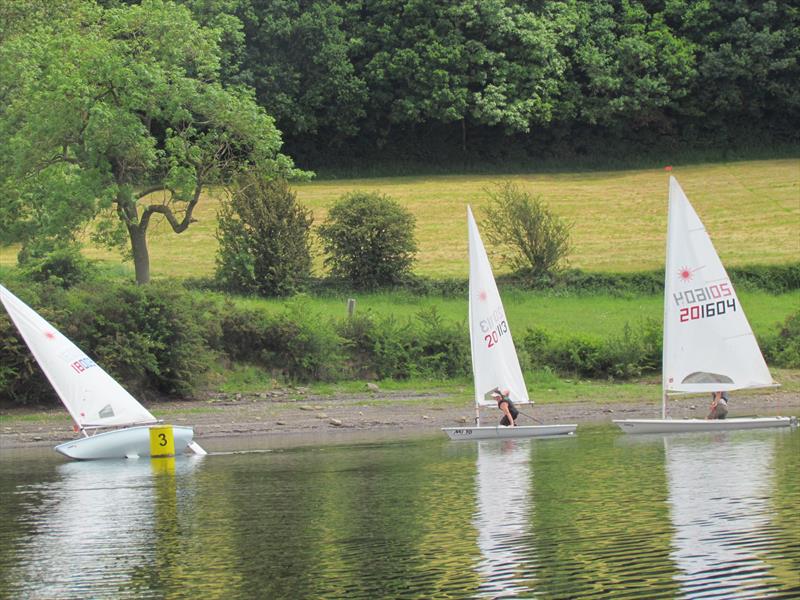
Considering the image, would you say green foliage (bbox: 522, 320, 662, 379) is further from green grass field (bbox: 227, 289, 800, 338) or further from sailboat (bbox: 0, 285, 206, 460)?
sailboat (bbox: 0, 285, 206, 460)

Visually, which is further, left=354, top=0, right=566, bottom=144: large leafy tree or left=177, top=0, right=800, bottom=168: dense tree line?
left=177, top=0, right=800, bottom=168: dense tree line

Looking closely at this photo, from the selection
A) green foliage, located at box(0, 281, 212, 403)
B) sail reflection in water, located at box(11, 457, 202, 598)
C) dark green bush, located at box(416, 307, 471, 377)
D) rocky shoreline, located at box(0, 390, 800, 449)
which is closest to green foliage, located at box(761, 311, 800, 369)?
rocky shoreline, located at box(0, 390, 800, 449)

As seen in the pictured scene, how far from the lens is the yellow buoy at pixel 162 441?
36.3 meters

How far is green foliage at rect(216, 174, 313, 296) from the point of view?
2277 inches

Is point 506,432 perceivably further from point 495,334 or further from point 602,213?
point 602,213

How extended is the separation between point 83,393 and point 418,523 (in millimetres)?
14818

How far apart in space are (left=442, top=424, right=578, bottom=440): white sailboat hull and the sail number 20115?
254 cm

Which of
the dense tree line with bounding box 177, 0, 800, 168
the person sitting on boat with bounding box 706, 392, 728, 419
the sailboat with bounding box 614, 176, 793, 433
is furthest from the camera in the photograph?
the dense tree line with bounding box 177, 0, 800, 168

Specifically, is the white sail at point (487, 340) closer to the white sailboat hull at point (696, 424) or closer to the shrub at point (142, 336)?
the white sailboat hull at point (696, 424)

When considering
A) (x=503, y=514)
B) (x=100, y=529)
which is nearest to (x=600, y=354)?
(x=503, y=514)

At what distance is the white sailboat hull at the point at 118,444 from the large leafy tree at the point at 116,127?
52.0ft

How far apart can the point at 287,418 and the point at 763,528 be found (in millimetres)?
22359

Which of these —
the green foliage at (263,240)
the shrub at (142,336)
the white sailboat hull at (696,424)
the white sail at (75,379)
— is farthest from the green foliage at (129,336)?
the white sailboat hull at (696,424)

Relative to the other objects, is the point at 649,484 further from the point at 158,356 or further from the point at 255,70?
the point at 255,70
